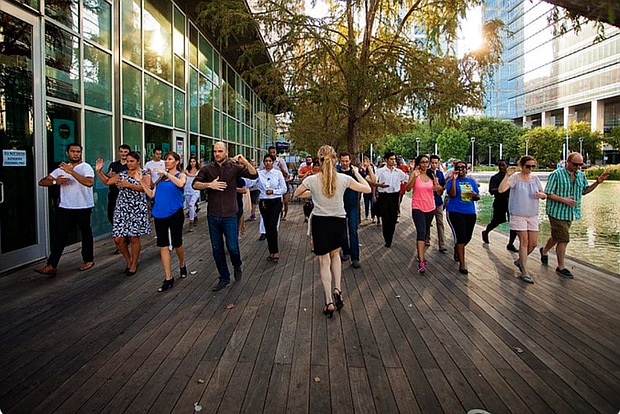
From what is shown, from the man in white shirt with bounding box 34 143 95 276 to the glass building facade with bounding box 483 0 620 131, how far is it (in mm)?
58891

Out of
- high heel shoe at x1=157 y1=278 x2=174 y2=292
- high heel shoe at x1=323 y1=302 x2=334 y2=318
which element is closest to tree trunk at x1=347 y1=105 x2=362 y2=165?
high heel shoe at x1=157 y1=278 x2=174 y2=292

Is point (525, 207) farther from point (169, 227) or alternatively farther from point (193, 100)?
point (193, 100)

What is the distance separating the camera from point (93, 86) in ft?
27.6

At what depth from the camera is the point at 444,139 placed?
72.1m

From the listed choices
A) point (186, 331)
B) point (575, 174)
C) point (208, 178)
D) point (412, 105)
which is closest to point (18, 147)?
point (208, 178)

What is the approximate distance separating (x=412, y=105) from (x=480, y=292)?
7872 mm

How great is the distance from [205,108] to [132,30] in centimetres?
571

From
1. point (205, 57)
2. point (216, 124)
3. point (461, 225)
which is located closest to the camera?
point (461, 225)

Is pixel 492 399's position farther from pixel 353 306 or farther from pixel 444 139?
pixel 444 139

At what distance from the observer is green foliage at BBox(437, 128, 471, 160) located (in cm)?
7144

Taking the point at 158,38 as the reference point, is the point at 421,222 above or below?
below

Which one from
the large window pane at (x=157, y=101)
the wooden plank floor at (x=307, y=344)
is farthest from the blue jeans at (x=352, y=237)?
the large window pane at (x=157, y=101)

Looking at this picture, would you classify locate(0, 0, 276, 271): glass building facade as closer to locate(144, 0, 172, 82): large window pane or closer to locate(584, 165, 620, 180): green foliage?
locate(144, 0, 172, 82): large window pane

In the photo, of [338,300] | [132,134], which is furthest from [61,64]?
[338,300]
